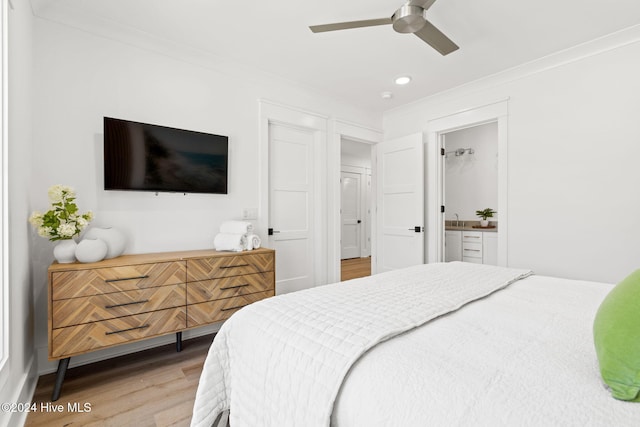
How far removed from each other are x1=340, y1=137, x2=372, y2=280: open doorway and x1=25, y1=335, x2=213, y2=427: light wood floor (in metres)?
4.80

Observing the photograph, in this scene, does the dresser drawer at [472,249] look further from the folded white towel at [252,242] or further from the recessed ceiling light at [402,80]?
Answer: the folded white towel at [252,242]

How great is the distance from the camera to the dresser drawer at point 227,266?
231 centimetres

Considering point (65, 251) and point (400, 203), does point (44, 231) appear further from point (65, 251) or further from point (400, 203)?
point (400, 203)

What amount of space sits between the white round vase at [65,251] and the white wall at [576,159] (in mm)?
3800

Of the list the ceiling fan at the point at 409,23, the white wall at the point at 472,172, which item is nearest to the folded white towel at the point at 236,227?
the ceiling fan at the point at 409,23

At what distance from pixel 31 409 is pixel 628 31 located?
195 inches

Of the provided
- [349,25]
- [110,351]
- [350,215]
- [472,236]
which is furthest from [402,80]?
[350,215]

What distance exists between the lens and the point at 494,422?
597 mm

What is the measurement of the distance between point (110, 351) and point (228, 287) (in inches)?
39.5

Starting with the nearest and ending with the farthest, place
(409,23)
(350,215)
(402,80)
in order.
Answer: (409,23) < (402,80) < (350,215)

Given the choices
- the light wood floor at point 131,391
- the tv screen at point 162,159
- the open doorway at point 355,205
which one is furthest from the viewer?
the open doorway at point 355,205

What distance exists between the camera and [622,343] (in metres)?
0.65

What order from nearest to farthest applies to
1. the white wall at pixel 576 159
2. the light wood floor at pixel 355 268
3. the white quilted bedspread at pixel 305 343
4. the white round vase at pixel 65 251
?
the white quilted bedspread at pixel 305 343 < the white round vase at pixel 65 251 < the white wall at pixel 576 159 < the light wood floor at pixel 355 268

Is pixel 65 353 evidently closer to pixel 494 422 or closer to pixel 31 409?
pixel 31 409
